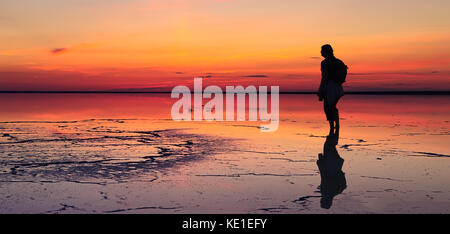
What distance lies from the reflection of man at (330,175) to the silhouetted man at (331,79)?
2160 mm

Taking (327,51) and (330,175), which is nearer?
(330,175)

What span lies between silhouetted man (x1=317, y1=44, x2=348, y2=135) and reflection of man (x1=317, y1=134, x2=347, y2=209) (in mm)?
2160

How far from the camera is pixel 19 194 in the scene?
4145mm

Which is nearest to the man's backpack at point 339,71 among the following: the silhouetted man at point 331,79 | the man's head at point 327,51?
the silhouetted man at point 331,79

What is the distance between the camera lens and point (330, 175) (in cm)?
510

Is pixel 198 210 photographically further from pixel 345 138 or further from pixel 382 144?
pixel 345 138

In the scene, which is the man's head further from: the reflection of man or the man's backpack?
the reflection of man

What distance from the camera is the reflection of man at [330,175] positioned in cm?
411

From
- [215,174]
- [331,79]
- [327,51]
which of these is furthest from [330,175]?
[327,51]

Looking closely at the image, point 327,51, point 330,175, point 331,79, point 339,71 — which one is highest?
point 327,51

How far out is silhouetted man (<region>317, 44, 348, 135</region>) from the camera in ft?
31.1

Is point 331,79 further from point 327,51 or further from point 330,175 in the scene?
point 330,175

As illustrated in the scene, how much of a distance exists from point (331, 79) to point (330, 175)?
190 inches

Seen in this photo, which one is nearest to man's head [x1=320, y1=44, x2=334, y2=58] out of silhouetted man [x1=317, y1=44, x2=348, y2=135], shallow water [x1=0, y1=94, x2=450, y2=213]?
silhouetted man [x1=317, y1=44, x2=348, y2=135]
